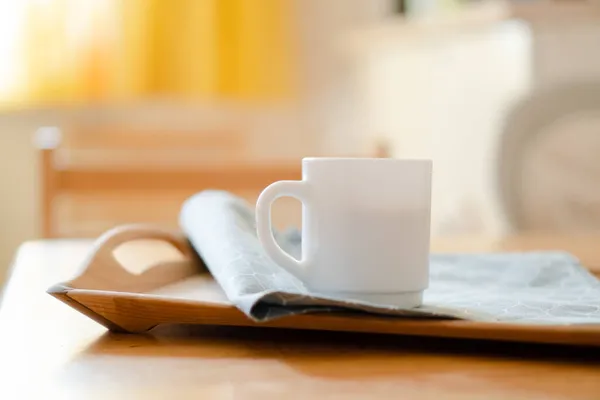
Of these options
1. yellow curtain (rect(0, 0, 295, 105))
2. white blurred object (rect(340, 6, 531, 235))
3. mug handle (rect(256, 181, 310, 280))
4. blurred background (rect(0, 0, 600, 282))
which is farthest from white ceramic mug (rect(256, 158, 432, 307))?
yellow curtain (rect(0, 0, 295, 105))

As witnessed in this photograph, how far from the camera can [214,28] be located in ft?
8.00

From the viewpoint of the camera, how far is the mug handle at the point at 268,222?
1.73ft

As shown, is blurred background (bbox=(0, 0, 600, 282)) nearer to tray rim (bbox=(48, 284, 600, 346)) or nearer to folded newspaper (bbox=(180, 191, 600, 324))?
folded newspaper (bbox=(180, 191, 600, 324))

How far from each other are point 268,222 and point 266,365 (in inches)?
5.6

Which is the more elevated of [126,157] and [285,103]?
[285,103]

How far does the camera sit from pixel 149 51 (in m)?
2.35

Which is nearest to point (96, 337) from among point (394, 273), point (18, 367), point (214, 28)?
point (18, 367)

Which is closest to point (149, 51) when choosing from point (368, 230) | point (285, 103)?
point (285, 103)

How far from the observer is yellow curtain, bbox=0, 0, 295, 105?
226 centimetres

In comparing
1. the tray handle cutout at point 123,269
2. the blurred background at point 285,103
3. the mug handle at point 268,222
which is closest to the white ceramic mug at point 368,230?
the mug handle at point 268,222

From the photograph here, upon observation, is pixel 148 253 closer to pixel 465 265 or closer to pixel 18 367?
pixel 465 265

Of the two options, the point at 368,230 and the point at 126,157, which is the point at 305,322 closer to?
the point at 368,230

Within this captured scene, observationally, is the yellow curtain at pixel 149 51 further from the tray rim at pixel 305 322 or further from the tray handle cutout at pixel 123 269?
the tray rim at pixel 305 322

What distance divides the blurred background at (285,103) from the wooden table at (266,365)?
2.92ft
